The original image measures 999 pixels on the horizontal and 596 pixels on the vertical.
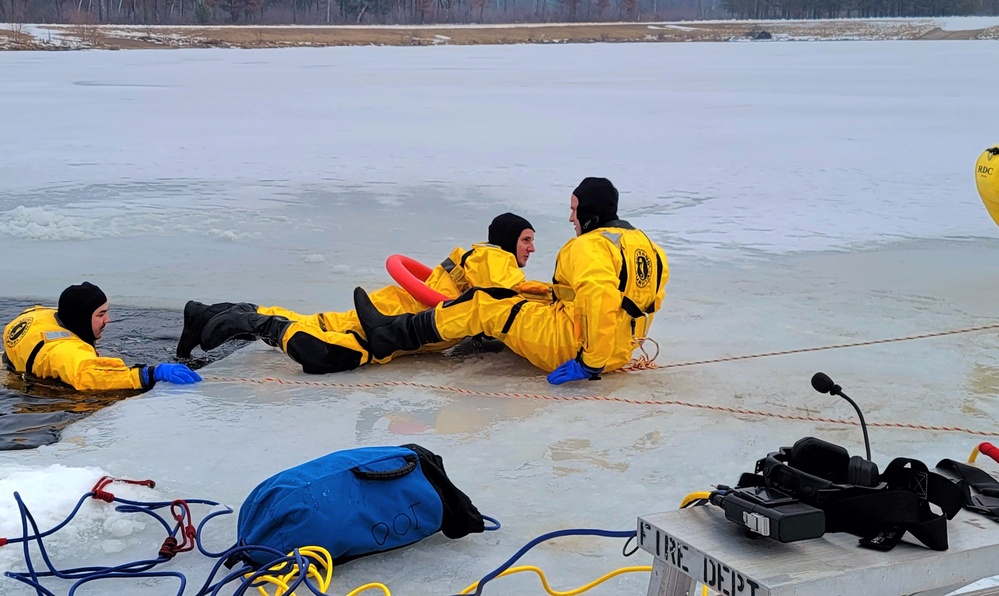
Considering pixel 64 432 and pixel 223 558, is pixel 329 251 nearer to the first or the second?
pixel 64 432

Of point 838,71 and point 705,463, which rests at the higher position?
point 838,71

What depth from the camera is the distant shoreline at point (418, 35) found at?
39.0m

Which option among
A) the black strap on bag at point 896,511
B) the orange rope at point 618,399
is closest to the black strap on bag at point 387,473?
the black strap on bag at point 896,511

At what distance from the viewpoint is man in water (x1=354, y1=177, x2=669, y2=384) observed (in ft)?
13.6

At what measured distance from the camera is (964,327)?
5.13 metres

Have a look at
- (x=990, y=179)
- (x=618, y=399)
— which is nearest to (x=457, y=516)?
(x=618, y=399)

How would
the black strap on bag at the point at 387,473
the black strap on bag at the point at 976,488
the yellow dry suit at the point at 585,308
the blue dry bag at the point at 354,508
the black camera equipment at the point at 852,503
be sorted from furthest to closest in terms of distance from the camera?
the yellow dry suit at the point at 585,308 → the black strap on bag at the point at 387,473 → the blue dry bag at the point at 354,508 → the black strap on bag at the point at 976,488 → the black camera equipment at the point at 852,503

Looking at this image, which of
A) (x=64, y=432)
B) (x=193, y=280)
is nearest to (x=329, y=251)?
(x=193, y=280)

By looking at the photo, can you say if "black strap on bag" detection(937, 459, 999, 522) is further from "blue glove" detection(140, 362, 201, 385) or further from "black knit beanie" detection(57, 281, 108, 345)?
"black knit beanie" detection(57, 281, 108, 345)

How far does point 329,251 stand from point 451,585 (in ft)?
15.0

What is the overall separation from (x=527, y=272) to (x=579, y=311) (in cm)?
210

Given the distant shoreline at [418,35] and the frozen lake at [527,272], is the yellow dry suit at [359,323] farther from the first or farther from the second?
the distant shoreline at [418,35]

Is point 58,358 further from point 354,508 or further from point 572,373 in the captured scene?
point 354,508

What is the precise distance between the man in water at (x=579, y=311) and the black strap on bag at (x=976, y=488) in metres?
2.05
